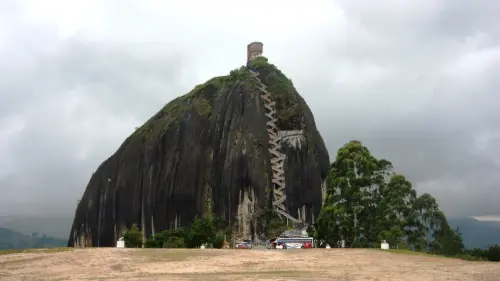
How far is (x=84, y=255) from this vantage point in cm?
2805

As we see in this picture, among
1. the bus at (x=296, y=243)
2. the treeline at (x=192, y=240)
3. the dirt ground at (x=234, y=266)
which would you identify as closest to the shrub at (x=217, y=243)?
the treeline at (x=192, y=240)

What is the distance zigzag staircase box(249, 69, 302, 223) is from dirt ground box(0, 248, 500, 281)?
3028 centimetres

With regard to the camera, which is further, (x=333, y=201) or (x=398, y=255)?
(x=333, y=201)

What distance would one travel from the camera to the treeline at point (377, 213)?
37.8 meters

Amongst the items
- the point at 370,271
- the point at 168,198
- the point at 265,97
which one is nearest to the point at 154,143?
the point at 168,198

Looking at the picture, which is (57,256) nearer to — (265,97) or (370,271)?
(370,271)

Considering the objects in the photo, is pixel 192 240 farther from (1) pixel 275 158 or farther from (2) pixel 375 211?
(1) pixel 275 158

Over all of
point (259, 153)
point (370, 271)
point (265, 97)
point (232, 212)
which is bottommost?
point (370, 271)

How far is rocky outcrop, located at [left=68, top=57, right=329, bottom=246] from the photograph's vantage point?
61000mm

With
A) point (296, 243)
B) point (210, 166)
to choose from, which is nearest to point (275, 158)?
point (210, 166)

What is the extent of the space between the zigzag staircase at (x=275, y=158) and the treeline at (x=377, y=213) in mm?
17193

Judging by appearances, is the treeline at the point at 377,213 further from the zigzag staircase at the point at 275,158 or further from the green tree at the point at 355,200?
the zigzag staircase at the point at 275,158

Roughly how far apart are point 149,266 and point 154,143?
52.9m

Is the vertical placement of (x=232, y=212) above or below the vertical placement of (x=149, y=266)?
above
